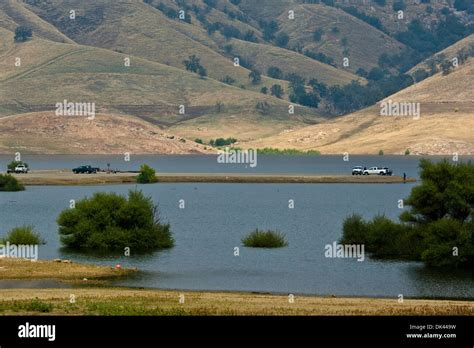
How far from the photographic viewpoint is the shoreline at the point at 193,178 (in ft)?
472

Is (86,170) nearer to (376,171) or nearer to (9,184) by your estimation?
(9,184)

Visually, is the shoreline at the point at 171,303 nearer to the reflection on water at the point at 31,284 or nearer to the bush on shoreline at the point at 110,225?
the reflection on water at the point at 31,284

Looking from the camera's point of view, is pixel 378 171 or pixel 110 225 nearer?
pixel 110 225

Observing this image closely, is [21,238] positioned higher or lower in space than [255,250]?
higher

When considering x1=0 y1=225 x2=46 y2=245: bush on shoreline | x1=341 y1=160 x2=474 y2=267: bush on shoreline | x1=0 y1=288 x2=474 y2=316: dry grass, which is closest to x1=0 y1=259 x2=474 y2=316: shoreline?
x1=0 y1=288 x2=474 y2=316: dry grass

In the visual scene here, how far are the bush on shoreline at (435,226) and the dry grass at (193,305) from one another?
15.1m

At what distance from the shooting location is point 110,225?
7094cm

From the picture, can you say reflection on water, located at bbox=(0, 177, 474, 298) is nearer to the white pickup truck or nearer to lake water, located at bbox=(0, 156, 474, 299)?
lake water, located at bbox=(0, 156, 474, 299)

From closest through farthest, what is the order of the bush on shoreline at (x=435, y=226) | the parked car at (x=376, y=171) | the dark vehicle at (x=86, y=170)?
the bush on shoreline at (x=435, y=226) → the dark vehicle at (x=86, y=170) → the parked car at (x=376, y=171)

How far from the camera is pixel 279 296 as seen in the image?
161 ft

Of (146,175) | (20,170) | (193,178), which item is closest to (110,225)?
(146,175)

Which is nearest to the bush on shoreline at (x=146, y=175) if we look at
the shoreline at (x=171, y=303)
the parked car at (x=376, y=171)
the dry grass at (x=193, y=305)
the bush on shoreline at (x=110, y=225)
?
the parked car at (x=376, y=171)

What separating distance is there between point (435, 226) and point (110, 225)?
20.6 m
